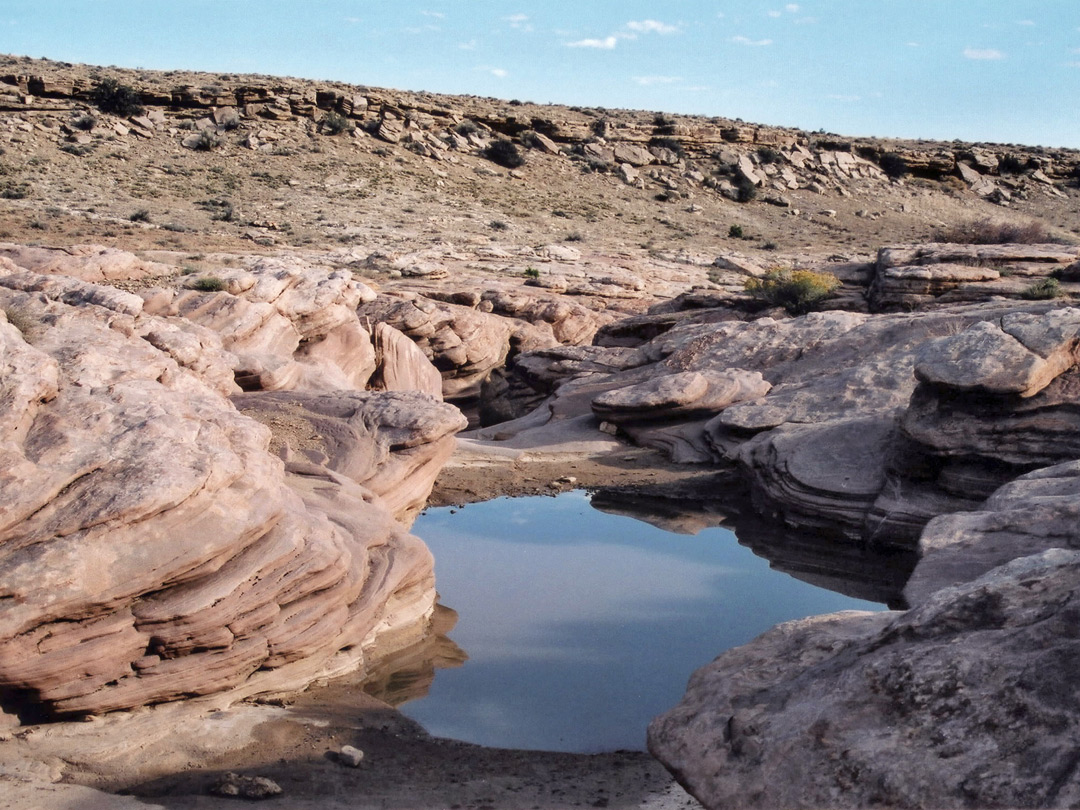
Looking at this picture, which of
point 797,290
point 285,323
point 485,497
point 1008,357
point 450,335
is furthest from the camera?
point 797,290

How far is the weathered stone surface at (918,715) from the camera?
3941mm

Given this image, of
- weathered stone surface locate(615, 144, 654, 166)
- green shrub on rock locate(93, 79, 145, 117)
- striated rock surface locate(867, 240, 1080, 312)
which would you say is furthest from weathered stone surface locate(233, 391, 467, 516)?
weathered stone surface locate(615, 144, 654, 166)

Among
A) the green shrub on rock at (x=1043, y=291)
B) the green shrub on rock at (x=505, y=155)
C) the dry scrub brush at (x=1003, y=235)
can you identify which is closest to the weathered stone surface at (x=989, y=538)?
the green shrub on rock at (x=1043, y=291)

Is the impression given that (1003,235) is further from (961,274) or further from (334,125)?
(334,125)

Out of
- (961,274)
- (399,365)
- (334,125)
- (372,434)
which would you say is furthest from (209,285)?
(334,125)

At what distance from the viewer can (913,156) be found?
5828cm

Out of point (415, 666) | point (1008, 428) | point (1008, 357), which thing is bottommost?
point (415, 666)

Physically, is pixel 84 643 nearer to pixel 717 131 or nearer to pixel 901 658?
pixel 901 658

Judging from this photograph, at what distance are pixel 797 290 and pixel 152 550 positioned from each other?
1903 centimetres

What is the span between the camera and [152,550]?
692 cm

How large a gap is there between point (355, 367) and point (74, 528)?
440 inches

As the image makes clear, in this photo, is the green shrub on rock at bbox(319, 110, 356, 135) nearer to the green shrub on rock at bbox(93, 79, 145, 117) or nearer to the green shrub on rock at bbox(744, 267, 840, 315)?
the green shrub on rock at bbox(93, 79, 145, 117)

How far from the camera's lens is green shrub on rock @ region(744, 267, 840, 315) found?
23375mm

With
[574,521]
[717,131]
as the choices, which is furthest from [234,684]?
[717,131]
